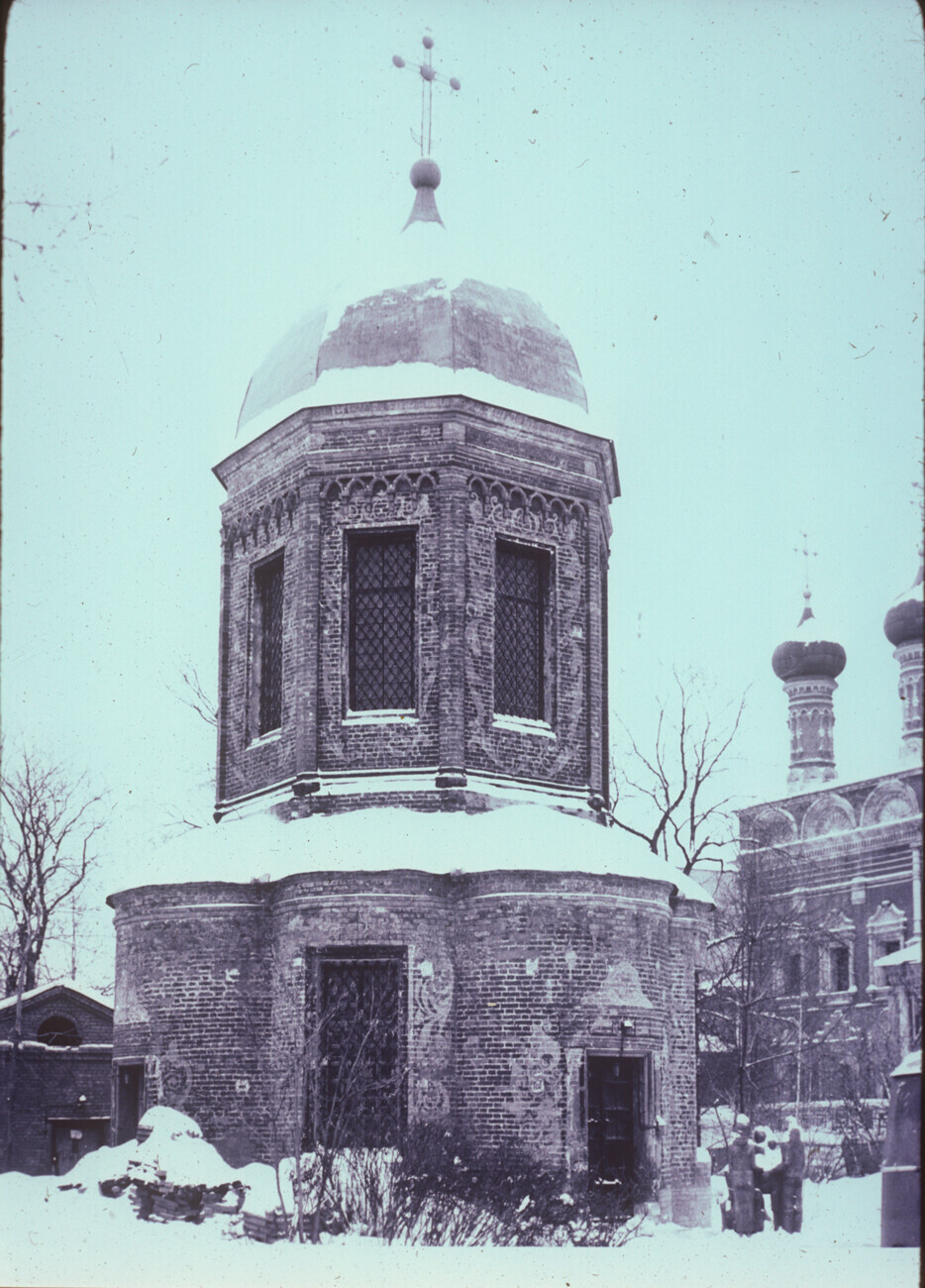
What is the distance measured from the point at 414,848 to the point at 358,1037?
6.57ft

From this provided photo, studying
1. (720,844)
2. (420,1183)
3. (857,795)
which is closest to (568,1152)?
(420,1183)

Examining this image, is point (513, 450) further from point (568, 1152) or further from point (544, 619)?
point (568, 1152)

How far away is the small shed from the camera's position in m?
30.9

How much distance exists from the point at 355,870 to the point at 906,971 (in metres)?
15.1

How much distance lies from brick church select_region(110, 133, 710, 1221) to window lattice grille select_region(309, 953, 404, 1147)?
32 mm

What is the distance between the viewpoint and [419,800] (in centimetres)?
1778

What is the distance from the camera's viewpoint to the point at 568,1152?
15.9 meters

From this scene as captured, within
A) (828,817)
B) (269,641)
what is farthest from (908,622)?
(828,817)

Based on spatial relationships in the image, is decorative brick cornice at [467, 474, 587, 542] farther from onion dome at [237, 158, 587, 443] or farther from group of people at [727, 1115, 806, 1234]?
group of people at [727, 1115, 806, 1234]

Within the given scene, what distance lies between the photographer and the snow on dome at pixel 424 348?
18.8 m

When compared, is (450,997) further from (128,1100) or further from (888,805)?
(888,805)

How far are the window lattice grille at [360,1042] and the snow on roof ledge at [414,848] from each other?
1.09 m

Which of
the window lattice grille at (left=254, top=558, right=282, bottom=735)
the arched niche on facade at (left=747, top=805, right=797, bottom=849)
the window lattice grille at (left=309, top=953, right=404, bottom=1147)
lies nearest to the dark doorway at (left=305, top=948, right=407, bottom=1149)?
the window lattice grille at (left=309, top=953, right=404, bottom=1147)

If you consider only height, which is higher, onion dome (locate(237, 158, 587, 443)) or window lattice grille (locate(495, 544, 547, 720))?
onion dome (locate(237, 158, 587, 443))
